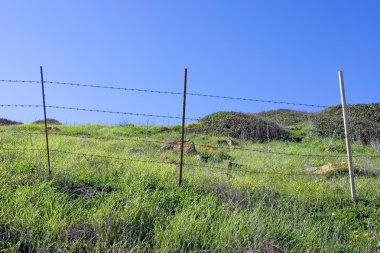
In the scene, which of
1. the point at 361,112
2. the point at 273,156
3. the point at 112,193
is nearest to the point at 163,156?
the point at 273,156

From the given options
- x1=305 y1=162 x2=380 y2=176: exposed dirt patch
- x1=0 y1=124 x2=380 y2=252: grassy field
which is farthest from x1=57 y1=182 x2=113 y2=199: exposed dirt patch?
x1=305 y1=162 x2=380 y2=176: exposed dirt patch

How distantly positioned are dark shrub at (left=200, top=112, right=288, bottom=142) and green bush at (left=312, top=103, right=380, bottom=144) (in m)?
2.29

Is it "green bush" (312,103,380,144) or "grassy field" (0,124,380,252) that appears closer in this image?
"grassy field" (0,124,380,252)

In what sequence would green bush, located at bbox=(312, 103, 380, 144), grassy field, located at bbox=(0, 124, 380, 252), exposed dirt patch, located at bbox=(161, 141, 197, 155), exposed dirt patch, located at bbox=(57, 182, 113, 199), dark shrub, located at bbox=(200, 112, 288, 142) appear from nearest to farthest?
grassy field, located at bbox=(0, 124, 380, 252)
exposed dirt patch, located at bbox=(57, 182, 113, 199)
exposed dirt patch, located at bbox=(161, 141, 197, 155)
dark shrub, located at bbox=(200, 112, 288, 142)
green bush, located at bbox=(312, 103, 380, 144)

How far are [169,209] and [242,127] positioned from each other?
651 inches

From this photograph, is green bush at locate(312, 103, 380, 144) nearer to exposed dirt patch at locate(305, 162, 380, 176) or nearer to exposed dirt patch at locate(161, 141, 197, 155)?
exposed dirt patch at locate(161, 141, 197, 155)

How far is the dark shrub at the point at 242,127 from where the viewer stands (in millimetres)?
23719

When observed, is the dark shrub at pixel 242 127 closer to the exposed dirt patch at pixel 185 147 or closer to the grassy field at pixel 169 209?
the exposed dirt patch at pixel 185 147

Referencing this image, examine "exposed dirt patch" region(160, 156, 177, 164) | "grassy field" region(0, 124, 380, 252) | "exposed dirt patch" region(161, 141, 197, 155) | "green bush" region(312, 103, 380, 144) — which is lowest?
"grassy field" region(0, 124, 380, 252)

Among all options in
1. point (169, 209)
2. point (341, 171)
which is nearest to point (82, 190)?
point (169, 209)

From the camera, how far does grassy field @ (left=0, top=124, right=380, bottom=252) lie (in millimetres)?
6961

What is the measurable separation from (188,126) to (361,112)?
10.9m

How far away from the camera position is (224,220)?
297 inches

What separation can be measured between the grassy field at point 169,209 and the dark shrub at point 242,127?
11.6m
